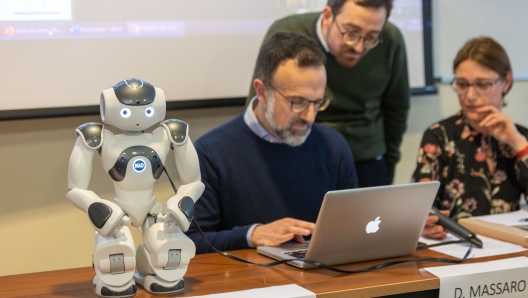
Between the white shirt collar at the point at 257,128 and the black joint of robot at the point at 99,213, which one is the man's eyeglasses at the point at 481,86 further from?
the black joint of robot at the point at 99,213

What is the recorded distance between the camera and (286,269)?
1.35m

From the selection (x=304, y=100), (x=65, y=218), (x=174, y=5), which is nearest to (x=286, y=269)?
(x=304, y=100)

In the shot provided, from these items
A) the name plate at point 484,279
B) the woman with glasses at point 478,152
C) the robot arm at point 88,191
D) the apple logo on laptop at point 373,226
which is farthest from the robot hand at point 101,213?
the woman with glasses at point 478,152

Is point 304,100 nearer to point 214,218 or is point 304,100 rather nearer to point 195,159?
point 214,218

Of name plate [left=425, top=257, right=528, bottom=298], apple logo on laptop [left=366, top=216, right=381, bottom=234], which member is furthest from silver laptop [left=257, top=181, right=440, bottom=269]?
name plate [left=425, top=257, right=528, bottom=298]

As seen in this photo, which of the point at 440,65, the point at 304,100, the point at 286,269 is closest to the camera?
the point at 286,269

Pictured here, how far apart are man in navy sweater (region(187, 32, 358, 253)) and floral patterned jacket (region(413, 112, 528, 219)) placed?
375 mm

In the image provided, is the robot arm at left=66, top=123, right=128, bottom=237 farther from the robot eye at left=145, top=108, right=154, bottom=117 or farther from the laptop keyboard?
the laptop keyboard

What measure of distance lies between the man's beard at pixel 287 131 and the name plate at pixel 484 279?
1.82ft

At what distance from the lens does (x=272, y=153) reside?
178 cm

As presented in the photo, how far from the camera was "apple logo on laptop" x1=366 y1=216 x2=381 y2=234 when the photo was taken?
135 centimetres

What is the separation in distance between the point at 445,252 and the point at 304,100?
541mm

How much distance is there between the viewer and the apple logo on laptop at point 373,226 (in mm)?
1349

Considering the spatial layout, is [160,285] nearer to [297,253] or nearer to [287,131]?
[297,253]
